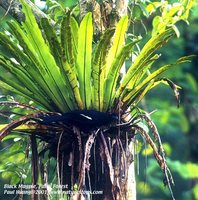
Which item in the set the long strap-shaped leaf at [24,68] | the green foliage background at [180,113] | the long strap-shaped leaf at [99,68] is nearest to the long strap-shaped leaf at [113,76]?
the long strap-shaped leaf at [99,68]

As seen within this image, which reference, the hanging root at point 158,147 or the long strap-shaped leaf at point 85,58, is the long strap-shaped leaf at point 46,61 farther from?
the hanging root at point 158,147

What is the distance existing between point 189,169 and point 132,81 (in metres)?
3.42

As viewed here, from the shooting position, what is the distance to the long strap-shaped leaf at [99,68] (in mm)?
1414

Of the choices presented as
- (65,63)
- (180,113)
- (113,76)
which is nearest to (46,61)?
(65,63)

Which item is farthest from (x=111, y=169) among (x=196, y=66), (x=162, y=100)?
(x=196, y=66)

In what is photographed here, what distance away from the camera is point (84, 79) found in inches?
59.0

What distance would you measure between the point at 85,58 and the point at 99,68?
5cm

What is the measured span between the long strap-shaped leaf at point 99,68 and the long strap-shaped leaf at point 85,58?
0.06 feet

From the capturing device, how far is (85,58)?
4.82 ft

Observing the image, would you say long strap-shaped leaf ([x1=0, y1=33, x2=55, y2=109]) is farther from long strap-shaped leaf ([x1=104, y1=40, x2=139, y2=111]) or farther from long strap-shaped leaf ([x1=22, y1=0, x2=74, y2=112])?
long strap-shaped leaf ([x1=104, y1=40, x2=139, y2=111])

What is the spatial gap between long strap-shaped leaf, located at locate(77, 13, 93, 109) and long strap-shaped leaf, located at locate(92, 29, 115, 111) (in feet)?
0.06

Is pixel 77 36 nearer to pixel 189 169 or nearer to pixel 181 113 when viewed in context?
pixel 189 169

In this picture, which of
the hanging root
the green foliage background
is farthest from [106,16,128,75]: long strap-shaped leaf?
the green foliage background

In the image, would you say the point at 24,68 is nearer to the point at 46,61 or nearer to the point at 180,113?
the point at 46,61
